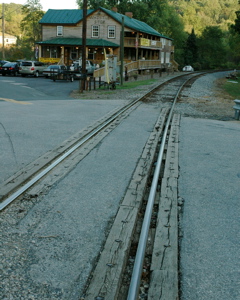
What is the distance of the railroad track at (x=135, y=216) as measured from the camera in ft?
12.1

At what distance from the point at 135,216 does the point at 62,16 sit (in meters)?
57.7

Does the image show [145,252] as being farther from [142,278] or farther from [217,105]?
[217,105]

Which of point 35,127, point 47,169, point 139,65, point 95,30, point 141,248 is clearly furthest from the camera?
point 95,30

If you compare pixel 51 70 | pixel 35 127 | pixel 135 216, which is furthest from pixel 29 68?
pixel 135 216

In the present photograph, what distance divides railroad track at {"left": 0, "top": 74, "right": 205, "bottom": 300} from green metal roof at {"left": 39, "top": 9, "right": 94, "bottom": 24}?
5074 centimetres

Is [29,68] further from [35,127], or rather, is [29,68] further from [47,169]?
[47,169]

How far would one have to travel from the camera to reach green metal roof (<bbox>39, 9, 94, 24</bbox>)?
188 ft

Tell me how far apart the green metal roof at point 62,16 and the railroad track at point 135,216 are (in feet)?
166

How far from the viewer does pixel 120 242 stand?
443 cm

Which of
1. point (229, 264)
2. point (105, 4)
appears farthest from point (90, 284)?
point (105, 4)

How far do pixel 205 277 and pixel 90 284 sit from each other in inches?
43.0

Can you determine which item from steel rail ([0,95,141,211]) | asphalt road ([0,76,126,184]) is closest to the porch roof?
asphalt road ([0,76,126,184])

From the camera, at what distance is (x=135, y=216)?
202 inches

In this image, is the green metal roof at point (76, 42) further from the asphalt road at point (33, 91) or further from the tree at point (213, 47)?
the tree at point (213, 47)
